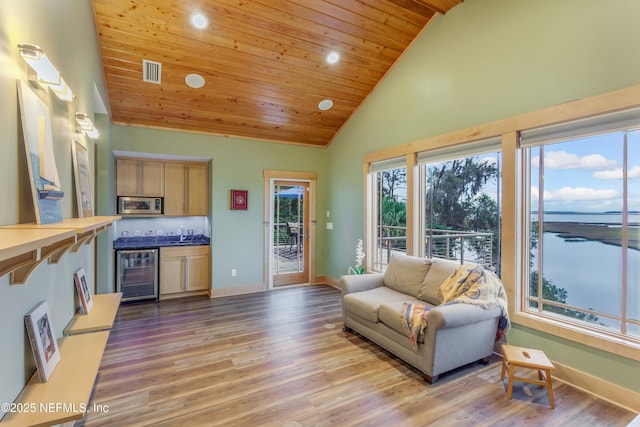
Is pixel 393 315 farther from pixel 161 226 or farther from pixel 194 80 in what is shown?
pixel 161 226

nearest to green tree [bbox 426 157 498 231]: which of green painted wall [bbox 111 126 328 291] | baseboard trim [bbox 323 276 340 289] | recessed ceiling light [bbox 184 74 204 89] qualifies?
baseboard trim [bbox 323 276 340 289]

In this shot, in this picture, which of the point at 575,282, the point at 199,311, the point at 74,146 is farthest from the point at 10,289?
the point at 575,282

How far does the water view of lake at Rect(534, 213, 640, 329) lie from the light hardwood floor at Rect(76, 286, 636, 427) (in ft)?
2.50

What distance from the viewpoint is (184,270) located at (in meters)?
5.07

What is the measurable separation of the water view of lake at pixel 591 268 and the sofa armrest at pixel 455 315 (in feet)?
2.52

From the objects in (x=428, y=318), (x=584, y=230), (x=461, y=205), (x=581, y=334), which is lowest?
(x=581, y=334)

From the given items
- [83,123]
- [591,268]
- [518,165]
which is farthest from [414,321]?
[83,123]

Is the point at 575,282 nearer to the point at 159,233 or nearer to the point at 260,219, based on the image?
the point at 260,219

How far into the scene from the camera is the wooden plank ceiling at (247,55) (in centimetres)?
331

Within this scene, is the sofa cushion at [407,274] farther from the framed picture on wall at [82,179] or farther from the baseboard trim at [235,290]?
the framed picture on wall at [82,179]

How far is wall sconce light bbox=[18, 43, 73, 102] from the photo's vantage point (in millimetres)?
1229

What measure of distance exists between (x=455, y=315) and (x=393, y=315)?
0.57 metres

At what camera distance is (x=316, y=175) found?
19.7 feet

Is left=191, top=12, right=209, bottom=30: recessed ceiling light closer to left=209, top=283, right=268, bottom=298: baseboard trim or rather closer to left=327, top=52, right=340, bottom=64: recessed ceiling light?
left=327, top=52, right=340, bottom=64: recessed ceiling light
